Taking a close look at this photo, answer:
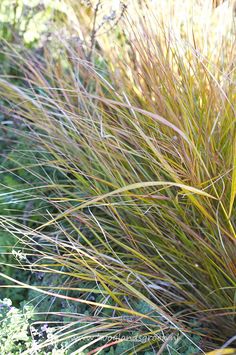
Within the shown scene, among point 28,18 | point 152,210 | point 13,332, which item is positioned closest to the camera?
point 13,332

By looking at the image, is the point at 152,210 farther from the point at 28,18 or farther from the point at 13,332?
the point at 28,18

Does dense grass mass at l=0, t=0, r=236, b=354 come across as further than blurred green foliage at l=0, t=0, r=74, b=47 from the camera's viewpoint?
No

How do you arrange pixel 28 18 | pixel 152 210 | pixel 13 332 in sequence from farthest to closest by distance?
pixel 28 18, pixel 152 210, pixel 13 332

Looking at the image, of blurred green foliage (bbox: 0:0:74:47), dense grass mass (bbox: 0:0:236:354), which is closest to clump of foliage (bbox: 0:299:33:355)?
dense grass mass (bbox: 0:0:236:354)

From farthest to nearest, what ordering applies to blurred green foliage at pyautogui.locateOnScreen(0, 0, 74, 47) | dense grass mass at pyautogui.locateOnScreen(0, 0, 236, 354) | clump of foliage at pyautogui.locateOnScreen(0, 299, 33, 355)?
blurred green foliage at pyautogui.locateOnScreen(0, 0, 74, 47) < dense grass mass at pyautogui.locateOnScreen(0, 0, 236, 354) < clump of foliage at pyautogui.locateOnScreen(0, 299, 33, 355)

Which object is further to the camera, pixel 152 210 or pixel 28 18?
pixel 28 18

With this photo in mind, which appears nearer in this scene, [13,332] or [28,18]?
[13,332]

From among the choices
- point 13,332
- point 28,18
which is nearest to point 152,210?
point 13,332

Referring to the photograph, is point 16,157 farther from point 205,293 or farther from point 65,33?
point 205,293

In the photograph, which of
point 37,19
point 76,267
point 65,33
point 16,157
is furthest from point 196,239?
point 37,19

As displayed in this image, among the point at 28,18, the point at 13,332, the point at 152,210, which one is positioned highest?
the point at 28,18

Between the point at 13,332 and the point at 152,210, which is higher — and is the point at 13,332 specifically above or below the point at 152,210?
below

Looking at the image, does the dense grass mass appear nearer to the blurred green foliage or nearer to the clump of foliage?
the clump of foliage

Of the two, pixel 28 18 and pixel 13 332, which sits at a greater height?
pixel 28 18
